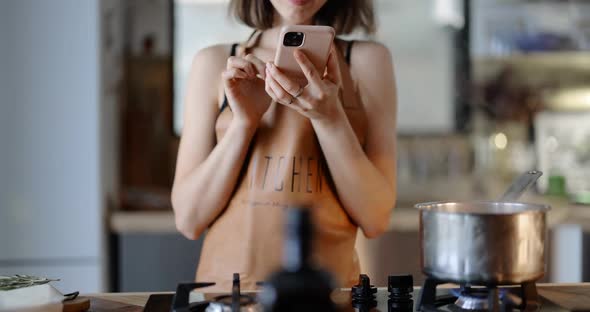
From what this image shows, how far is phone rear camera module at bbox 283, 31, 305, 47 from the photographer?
3.42ft

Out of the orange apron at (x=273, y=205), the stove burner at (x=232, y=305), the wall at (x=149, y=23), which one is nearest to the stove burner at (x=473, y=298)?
the stove burner at (x=232, y=305)

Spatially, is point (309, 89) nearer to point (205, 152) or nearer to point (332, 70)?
point (332, 70)

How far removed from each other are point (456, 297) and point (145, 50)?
79.7 inches

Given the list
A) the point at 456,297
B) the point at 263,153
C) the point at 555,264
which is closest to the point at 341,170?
the point at 263,153

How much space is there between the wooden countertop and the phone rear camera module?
1.36 feet

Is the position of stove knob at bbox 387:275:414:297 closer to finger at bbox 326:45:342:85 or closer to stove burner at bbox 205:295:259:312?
stove burner at bbox 205:295:259:312

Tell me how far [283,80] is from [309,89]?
1.9 inches

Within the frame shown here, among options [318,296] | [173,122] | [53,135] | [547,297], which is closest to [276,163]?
[547,297]

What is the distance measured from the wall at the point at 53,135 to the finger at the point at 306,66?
135cm

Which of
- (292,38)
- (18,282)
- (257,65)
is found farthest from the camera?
(257,65)

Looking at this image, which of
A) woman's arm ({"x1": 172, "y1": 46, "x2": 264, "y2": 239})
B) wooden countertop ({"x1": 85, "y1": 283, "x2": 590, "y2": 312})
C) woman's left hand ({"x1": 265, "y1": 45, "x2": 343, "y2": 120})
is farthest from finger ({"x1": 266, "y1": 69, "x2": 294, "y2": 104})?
wooden countertop ({"x1": 85, "y1": 283, "x2": 590, "y2": 312})

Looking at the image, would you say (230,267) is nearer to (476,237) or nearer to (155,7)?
(476,237)

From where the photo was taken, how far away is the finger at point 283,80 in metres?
1.08

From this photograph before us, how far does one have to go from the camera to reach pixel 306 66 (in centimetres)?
107
